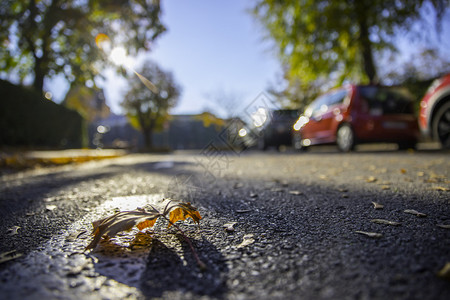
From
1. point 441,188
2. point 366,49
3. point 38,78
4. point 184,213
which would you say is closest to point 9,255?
point 184,213

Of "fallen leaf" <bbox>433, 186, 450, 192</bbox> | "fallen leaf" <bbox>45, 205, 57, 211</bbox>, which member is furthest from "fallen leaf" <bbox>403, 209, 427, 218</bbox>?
"fallen leaf" <bbox>45, 205, 57, 211</bbox>

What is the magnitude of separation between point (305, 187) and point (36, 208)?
200 cm

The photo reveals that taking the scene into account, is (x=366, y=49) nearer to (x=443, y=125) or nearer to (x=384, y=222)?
(x=443, y=125)

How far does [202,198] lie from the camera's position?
6.94 ft

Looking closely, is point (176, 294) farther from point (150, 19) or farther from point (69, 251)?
point (150, 19)

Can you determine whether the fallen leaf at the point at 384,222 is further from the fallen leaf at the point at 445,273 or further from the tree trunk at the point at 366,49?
the tree trunk at the point at 366,49

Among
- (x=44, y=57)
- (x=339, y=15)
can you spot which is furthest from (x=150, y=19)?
(x=339, y=15)

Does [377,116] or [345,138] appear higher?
[377,116]

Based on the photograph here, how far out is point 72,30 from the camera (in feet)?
29.4

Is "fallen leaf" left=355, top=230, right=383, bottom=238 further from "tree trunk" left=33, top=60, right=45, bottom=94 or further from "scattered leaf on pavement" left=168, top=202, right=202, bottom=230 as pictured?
"tree trunk" left=33, top=60, right=45, bottom=94

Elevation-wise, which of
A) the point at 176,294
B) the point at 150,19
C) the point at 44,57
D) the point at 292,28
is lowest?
the point at 176,294

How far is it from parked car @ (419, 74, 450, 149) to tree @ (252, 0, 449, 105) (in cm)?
626

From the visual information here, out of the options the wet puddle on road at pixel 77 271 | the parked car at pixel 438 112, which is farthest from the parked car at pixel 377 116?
the wet puddle on road at pixel 77 271

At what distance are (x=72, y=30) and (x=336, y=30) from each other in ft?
30.2
